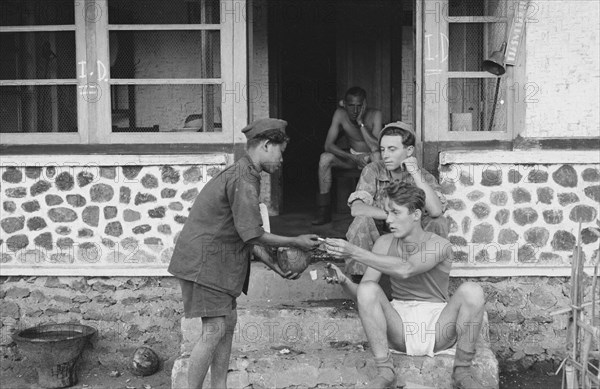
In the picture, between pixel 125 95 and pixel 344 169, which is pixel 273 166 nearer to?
pixel 125 95

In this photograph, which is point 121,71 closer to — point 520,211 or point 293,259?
point 293,259

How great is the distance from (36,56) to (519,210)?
4160mm

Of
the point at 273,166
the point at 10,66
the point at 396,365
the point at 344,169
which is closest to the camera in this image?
the point at 273,166

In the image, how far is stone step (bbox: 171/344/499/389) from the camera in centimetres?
544

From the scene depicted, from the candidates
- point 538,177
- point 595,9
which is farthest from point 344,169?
point 595,9

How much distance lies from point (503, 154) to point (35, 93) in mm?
3838

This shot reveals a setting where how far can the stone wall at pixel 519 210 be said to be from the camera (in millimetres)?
6477

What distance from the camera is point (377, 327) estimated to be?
5.19 m

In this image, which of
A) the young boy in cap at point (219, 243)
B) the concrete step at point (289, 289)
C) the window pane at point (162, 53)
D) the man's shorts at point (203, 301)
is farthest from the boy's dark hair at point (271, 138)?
the window pane at point (162, 53)

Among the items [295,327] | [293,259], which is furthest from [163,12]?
[295,327]

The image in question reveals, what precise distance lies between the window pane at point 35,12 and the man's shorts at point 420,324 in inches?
143

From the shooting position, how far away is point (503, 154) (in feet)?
21.2

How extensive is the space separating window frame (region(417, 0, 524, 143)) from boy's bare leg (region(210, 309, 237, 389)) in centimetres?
236

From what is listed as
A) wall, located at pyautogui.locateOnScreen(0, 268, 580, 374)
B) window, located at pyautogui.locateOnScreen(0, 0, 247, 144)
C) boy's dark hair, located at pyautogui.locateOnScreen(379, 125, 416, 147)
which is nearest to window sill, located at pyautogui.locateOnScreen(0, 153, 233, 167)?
window, located at pyautogui.locateOnScreen(0, 0, 247, 144)
